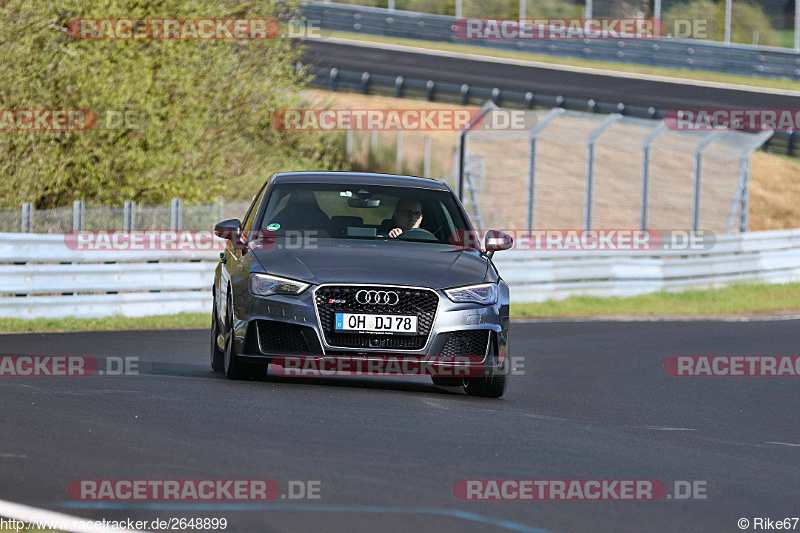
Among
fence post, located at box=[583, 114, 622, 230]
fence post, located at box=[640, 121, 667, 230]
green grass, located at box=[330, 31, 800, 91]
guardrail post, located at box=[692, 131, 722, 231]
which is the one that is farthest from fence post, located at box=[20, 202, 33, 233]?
green grass, located at box=[330, 31, 800, 91]

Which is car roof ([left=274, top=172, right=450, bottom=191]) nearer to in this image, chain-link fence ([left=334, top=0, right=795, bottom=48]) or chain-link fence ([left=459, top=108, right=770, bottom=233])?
chain-link fence ([left=459, top=108, right=770, bottom=233])

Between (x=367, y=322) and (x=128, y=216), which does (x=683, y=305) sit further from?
(x=367, y=322)

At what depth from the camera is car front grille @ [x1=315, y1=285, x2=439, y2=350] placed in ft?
32.6

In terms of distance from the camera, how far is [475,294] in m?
10.2

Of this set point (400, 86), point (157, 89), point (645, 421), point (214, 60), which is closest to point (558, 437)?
point (645, 421)

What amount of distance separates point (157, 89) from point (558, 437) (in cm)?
1605

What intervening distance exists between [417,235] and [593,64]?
127 ft

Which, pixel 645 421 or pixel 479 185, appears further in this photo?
pixel 479 185

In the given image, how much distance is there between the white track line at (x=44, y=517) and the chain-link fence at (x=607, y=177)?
21088 mm

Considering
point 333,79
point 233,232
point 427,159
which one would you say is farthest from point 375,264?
point 333,79

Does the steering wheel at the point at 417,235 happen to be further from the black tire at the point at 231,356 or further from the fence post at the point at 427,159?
the fence post at the point at 427,159

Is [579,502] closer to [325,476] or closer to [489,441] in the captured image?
[325,476]

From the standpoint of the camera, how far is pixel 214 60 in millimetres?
25375

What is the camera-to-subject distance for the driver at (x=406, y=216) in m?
11.1
